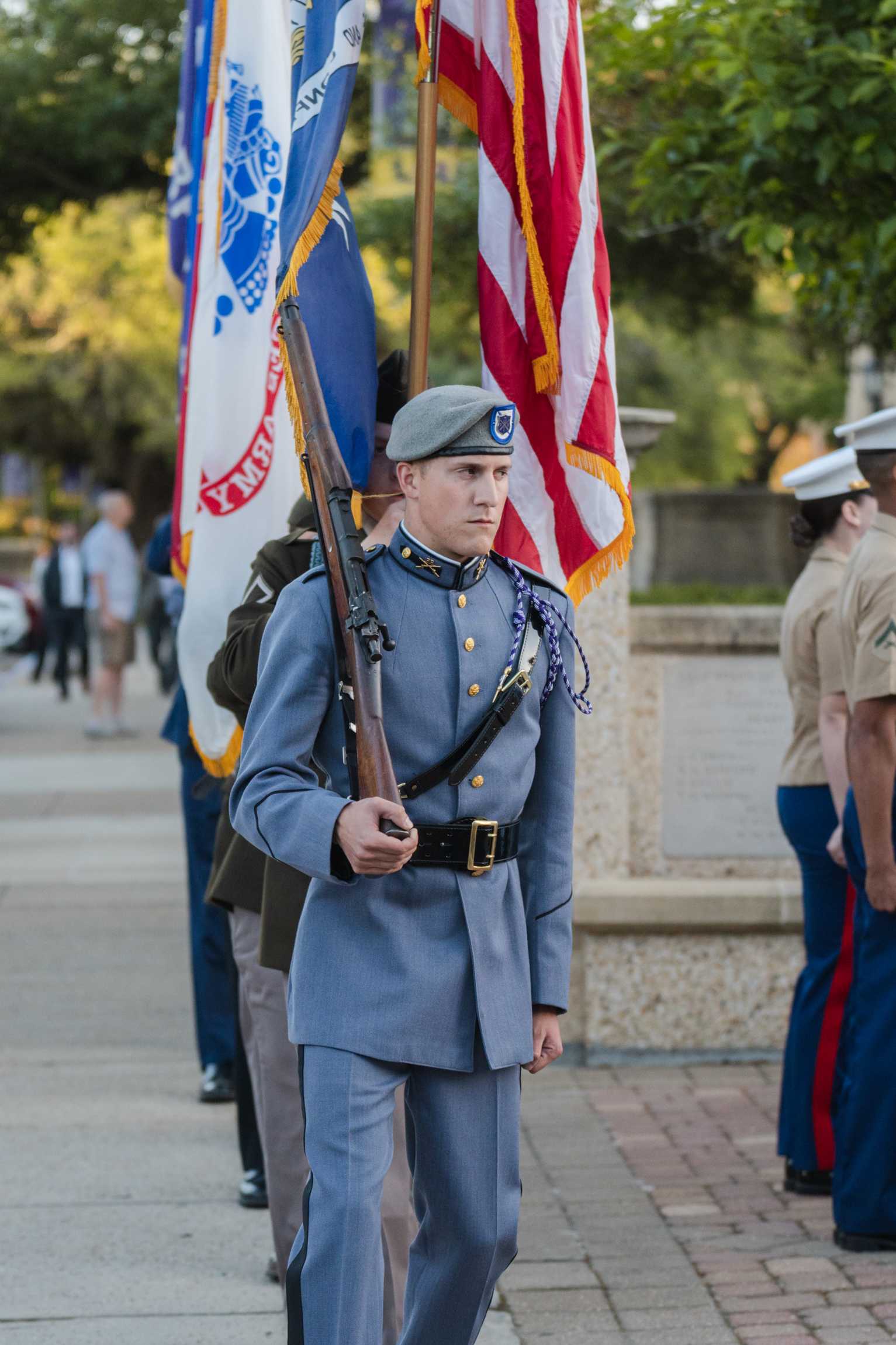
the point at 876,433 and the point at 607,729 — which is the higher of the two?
the point at 876,433

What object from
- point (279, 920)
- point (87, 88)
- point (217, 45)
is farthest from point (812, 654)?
point (87, 88)

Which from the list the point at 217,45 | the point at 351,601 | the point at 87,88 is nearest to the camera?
the point at 351,601

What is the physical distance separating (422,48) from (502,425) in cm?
128

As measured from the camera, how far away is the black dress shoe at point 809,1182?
504 cm

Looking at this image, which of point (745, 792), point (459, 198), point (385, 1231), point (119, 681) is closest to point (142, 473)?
point (119, 681)

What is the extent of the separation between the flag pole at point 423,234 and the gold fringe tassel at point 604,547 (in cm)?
40

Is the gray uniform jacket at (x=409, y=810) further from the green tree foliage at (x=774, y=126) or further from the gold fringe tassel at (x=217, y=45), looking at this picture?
the green tree foliage at (x=774, y=126)

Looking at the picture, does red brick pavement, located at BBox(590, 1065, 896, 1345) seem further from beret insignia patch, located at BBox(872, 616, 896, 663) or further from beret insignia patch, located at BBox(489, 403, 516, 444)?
beret insignia patch, located at BBox(489, 403, 516, 444)

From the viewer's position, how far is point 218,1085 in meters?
5.91

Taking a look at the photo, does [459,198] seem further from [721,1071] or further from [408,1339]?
[408,1339]

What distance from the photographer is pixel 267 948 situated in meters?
3.68

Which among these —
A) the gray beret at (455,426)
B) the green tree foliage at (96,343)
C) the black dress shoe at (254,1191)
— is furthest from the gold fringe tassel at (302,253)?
the green tree foliage at (96,343)

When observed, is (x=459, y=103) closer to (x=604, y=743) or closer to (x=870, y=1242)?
(x=604, y=743)

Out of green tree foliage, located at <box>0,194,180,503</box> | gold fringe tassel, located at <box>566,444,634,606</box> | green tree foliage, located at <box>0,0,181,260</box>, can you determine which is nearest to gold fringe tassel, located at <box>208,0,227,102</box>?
gold fringe tassel, located at <box>566,444,634,606</box>
